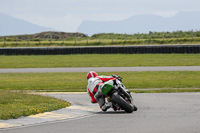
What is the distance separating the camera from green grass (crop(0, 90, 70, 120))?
472 inches

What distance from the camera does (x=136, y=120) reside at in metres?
11.1

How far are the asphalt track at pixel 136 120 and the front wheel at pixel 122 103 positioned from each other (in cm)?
14

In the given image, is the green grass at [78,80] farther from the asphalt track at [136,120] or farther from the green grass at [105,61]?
the green grass at [105,61]

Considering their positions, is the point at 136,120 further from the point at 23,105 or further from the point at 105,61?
the point at 105,61

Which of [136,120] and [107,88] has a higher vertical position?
[107,88]

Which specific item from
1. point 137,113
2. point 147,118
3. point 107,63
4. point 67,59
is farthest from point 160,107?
point 67,59

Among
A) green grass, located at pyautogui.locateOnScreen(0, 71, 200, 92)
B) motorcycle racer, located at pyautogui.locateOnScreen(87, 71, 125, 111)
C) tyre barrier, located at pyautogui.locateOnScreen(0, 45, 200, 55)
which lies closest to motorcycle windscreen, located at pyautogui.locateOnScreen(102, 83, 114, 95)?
motorcycle racer, located at pyautogui.locateOnScreen(87, 71, 125, 111)

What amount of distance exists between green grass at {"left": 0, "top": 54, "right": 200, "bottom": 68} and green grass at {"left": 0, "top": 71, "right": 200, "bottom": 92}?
23.6 feet

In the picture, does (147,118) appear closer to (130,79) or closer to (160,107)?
(160,107)

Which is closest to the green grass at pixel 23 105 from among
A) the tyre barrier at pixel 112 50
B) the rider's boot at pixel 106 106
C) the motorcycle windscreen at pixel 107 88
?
the rider's boot at pixel 106 106

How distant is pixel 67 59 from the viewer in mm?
41500

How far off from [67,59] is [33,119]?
30.1 m

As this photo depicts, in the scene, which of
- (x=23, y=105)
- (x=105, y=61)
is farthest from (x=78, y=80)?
(x=105, y=61)

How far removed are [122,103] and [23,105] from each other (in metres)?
2.99
